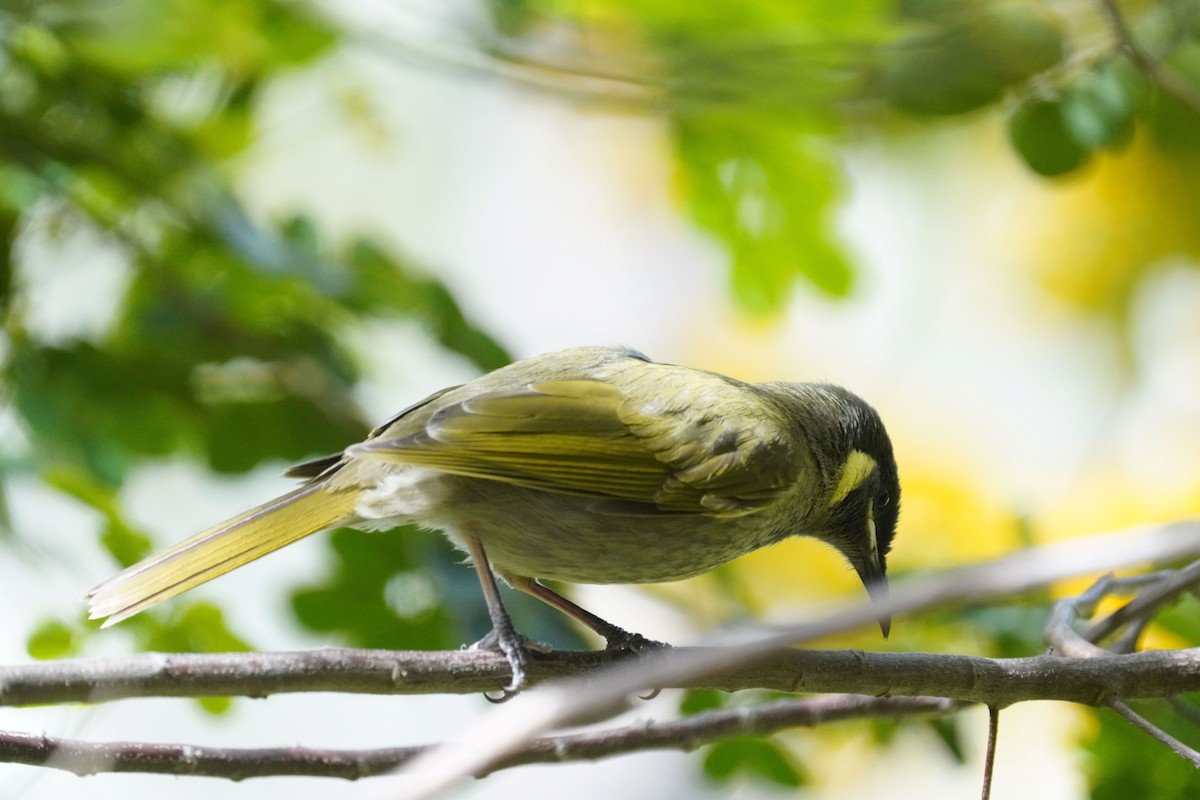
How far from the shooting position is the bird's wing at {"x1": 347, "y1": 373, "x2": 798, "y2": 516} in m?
2.59

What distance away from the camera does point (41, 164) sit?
336 centimetres

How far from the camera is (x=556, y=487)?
263 cm

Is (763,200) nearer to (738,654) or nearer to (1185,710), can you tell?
(1185,710)

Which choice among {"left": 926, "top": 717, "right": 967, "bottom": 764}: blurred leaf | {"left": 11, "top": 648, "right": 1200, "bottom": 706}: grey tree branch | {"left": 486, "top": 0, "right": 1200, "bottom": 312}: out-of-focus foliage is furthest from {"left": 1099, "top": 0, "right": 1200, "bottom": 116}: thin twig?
{"left": 926, "top": 717, "right": 967, "bottom": 764}: blurred leaf

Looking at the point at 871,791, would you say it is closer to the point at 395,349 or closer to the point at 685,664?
the point at 395,349

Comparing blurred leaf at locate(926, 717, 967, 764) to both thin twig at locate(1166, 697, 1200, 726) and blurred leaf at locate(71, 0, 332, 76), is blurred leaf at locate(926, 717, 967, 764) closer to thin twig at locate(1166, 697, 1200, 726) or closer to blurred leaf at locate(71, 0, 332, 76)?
thin twig at locate(1166, 697, 1200, 726)

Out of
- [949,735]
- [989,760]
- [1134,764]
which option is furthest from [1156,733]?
[949,735]

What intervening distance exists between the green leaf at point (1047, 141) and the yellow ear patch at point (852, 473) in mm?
Result: 933

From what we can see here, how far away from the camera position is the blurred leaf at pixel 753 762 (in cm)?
278

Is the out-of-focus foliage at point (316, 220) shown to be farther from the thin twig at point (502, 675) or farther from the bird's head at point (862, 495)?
the thin twig at point (502, 675)

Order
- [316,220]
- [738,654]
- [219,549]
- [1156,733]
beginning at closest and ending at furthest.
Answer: [738,654] < [1156,733] < [219,549] < [316,220]

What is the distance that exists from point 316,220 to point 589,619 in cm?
193

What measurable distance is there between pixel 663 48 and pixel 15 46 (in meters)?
1.84

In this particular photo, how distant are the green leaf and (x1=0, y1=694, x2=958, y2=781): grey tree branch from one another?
118cm
